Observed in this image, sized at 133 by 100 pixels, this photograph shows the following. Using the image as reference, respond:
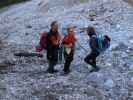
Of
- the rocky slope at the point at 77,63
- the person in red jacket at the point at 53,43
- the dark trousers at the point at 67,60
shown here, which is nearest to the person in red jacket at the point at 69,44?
the dark trousers at the point at 67,60

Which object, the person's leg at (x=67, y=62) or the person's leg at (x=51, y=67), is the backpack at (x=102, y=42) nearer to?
the person's leg at (x=67, y=62)

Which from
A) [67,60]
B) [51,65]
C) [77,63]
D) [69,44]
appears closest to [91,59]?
[67,60]

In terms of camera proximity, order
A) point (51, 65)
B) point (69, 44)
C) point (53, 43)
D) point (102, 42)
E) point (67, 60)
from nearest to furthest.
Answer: point (102, 42) → point (69, 44) → point (53, 43) → point (67, 60) → point (51, 65)

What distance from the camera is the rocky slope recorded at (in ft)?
47.4

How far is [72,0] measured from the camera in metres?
30.3

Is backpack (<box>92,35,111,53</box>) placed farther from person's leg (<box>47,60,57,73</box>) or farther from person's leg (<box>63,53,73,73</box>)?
person's leg (<box>47,60,57,73</box>)

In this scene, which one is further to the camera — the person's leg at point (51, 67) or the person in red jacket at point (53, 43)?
the person's leg at point (51, 67)

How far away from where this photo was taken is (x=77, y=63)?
1748 cm

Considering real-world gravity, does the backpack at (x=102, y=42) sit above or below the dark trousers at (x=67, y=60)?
above

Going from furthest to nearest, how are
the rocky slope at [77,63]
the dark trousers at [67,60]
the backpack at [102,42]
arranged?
the dark trousers at [67,60]
the backpack at [102,42]
the rocky slope at [77,63]

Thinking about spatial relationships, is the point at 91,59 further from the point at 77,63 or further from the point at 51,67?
the point at 77,63

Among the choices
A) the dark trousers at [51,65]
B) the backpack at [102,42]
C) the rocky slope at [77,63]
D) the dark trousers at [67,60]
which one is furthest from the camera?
the dark trousers at [51,65]

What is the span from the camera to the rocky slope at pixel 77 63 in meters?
14.5

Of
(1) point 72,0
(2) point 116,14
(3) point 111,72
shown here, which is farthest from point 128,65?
(1) point 72,0
